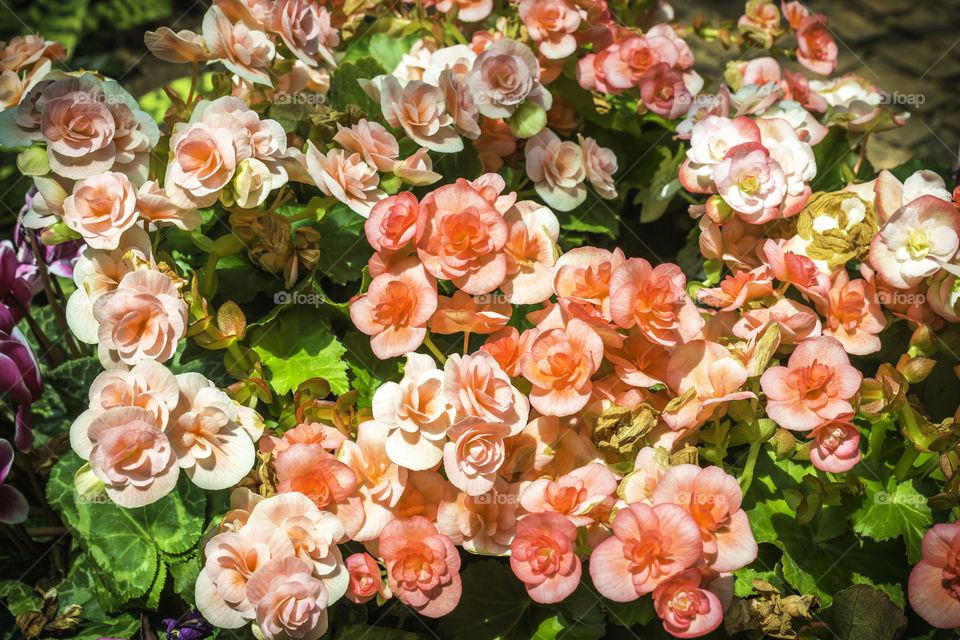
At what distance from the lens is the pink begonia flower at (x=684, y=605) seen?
877 mm

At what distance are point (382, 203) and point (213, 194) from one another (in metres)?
0.24

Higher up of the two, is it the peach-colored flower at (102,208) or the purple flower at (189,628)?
the peach-colored flower at (102,208)

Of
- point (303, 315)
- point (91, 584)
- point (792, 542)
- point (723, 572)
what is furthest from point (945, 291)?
point (91, 584)

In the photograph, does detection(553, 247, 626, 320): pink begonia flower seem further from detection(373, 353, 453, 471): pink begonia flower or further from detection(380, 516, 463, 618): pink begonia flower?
detection(380, 516, 463, 618): pink begonia flower

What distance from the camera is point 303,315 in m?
1.32

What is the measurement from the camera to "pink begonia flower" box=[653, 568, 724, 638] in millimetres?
877

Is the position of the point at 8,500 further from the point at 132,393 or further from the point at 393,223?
the point at 393,223

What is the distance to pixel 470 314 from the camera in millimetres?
1013

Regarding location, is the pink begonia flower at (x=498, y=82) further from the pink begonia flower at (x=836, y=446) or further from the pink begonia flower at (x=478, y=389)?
the pink begonia flower at (x=836, y=446)

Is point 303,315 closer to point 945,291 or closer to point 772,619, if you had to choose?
point 772,619

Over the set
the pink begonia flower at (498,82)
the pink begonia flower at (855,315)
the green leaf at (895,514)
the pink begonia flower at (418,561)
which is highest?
the pink begonia flower at (498,82)

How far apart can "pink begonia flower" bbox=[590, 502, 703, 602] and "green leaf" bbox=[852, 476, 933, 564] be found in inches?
16.5

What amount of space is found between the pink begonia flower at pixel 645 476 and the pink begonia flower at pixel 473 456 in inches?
6.5

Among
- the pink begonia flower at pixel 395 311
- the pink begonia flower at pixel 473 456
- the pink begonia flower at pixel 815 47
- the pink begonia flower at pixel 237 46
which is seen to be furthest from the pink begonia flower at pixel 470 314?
the pink begonia flower at pixel 815 47
